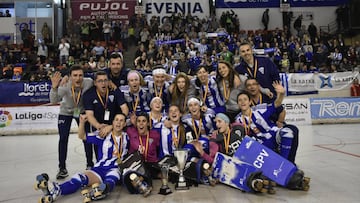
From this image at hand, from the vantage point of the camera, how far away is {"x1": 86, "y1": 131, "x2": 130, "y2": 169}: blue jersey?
408cm

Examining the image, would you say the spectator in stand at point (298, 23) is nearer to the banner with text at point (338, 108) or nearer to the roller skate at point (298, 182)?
the banner with text at point (338, 108)

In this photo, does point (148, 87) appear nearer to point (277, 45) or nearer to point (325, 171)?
point (325, 171)

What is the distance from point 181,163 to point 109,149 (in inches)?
34.0

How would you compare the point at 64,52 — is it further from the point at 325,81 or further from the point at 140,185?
the point at 140,185

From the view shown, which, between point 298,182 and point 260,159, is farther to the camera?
point 260,159

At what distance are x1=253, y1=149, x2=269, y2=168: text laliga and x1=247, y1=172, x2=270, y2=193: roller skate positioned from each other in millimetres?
206

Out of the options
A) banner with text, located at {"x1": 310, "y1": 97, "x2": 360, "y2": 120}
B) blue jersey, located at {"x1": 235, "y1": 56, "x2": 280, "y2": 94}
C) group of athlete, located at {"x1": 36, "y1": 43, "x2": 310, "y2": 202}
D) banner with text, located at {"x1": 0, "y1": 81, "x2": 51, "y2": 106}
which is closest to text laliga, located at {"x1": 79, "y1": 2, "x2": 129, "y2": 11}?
banner with text, located at {"x1": 0, "y1": 81, "x2": 51, "y2": 106}

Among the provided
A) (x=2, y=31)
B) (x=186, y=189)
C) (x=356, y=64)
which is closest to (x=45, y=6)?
(x=2, y=31)

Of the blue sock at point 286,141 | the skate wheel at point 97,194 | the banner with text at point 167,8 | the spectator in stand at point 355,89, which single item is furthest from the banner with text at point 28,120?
the banner with text at point 167,8

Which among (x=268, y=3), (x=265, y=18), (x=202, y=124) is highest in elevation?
(x=268, y=3)

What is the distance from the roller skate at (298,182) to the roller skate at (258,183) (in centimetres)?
29

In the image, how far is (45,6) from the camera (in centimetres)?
1973

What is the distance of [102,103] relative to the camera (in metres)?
4.50

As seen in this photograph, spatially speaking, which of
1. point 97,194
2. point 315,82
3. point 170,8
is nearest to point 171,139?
point 97,194
